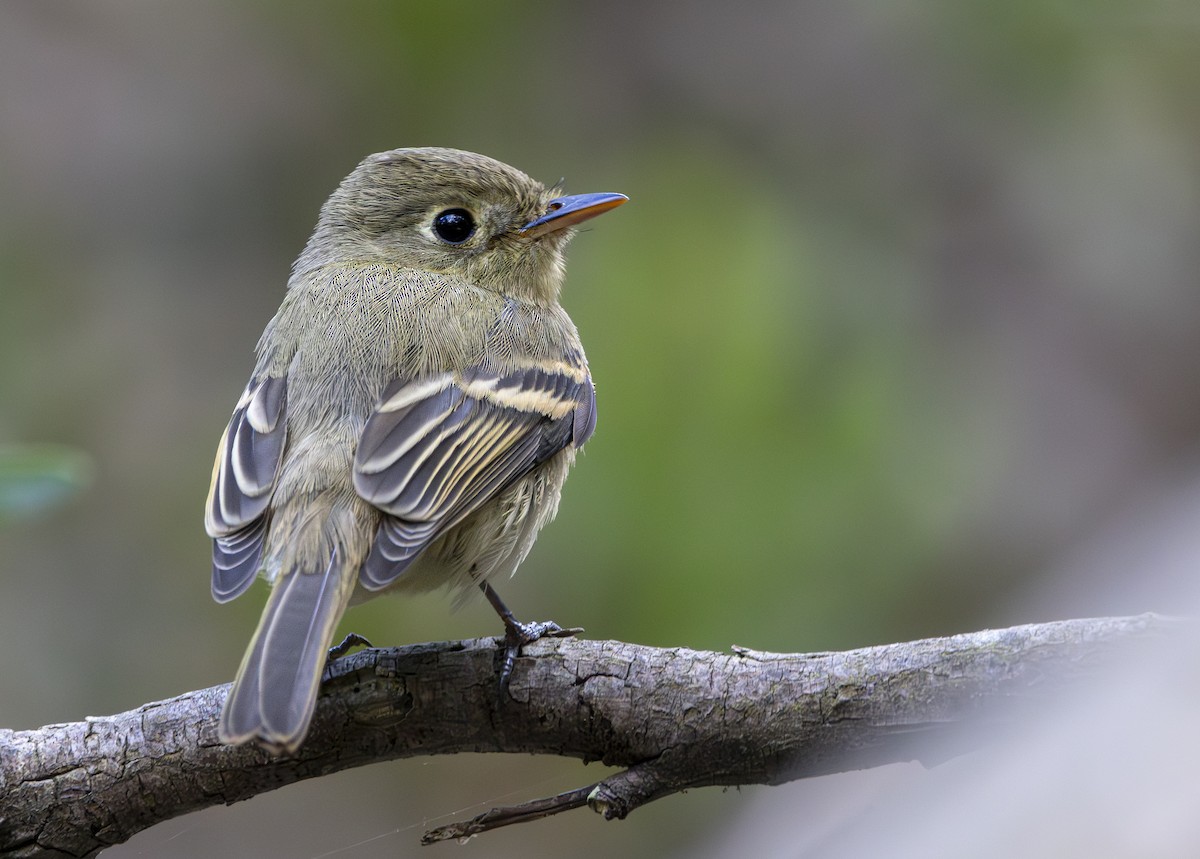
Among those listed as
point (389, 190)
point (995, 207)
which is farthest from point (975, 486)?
point (389, 190)

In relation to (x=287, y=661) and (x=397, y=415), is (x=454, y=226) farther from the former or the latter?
(x=287, y=661)

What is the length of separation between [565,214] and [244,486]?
1.59 metres

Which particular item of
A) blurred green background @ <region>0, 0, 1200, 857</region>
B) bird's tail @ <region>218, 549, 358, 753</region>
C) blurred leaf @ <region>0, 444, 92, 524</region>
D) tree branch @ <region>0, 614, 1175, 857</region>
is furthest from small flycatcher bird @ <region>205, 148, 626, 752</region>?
blurred green background @ <region>0, 0, 1200, 857</region>

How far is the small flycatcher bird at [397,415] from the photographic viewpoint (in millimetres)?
3189

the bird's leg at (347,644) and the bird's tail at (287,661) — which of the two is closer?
the bird's tail at (287,661)

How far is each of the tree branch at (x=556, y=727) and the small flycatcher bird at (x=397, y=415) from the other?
0.20 metres

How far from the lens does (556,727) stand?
10.8 feet

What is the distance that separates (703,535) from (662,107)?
283cm

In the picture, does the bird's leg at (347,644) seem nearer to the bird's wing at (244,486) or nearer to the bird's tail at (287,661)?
the bird's wing at (244,486)

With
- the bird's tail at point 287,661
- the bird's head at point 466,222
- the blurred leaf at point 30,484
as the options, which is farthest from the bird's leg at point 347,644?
the bird's head at point 466,222

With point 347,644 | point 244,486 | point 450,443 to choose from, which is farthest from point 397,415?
point 347,644

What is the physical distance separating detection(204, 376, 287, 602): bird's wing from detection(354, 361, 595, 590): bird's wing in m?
0.28

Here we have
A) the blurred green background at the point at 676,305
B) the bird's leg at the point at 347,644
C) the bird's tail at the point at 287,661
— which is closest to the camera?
the bird's tail at the point at 287,661

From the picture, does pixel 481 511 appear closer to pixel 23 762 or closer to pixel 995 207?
pixel 23 762
